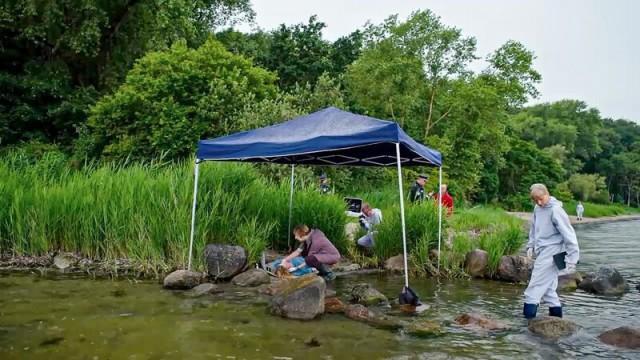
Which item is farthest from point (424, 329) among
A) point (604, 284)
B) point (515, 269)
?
point (604, 284)

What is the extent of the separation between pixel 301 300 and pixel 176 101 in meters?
11.1

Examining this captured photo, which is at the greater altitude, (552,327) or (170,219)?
(170,219)

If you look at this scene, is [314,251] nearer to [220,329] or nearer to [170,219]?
[170,219]

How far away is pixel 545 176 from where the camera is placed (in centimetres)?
5066

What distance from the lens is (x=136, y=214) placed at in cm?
951

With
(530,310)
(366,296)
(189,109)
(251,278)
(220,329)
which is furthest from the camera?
(189,109)

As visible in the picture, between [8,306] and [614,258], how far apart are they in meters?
14.8

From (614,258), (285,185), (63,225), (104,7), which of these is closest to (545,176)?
(614,258)

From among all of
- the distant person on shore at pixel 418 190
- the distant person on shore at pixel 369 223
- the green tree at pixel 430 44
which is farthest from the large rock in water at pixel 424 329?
the green tree at pixel 430 44

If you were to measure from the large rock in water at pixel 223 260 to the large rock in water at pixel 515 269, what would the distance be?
15.4 ft

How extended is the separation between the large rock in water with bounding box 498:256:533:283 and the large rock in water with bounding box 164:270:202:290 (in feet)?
18.0

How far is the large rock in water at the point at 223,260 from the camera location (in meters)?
9.10

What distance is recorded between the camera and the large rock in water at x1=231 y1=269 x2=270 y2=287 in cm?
885

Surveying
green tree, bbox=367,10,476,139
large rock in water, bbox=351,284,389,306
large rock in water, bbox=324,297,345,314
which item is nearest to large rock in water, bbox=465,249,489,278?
large rock in water, bbox=351,284,389,306
